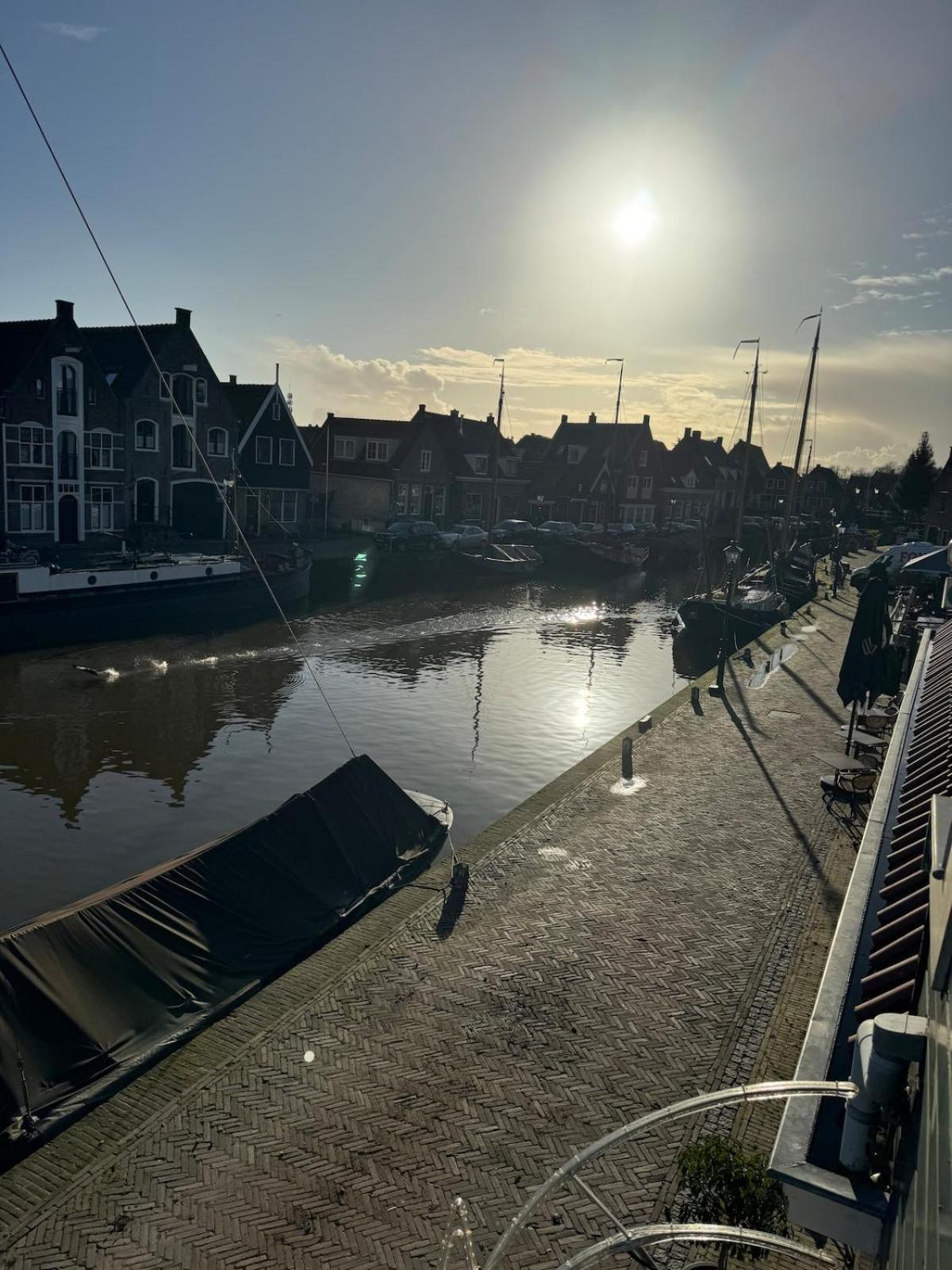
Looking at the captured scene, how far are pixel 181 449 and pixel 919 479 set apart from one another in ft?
265

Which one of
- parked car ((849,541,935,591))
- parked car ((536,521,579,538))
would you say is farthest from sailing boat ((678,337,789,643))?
parked car ((536,521,579,538))

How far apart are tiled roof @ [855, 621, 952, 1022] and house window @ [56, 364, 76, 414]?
134 feet

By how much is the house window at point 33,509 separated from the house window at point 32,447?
1.11 m

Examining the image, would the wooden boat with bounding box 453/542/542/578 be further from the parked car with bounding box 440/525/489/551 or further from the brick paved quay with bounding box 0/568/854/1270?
the brick paved quay with bounding box 0/568/854/1270

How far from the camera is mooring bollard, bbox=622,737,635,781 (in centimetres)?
1803

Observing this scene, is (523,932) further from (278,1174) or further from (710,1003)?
(278,1174)

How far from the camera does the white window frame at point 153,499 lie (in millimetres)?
45812

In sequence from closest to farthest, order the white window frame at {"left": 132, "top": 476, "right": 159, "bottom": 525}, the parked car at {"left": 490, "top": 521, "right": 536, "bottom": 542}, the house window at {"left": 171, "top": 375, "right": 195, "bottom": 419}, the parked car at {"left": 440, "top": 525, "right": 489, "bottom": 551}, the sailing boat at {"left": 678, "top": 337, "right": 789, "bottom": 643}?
1. the sailing boat at {"left": 678, "top": 337, "right": 789, "bottom": 643}
2. the white window frame at {"left": 132, "top": 476, "right": 159, "bottom": 525}
3. the house window at {"left": 171, "top": 375, "right": 195, "bottom": 419}
4. the parked car at {"left": 440, "top": 525, "right": 489, "bottom": 551}
5. the parked car at {"left": 490, "top": 521, "right": 536, "bottom": 542}

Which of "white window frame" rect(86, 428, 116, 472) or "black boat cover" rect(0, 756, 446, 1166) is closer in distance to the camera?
"black boat cover" rect(0, 756, 446, 1166)

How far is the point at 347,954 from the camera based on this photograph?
10.9 metres

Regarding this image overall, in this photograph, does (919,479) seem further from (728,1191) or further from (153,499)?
(728,1191)

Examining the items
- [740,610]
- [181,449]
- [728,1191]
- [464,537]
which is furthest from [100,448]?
[728,1191]

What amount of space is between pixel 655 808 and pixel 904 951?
10.4 meters

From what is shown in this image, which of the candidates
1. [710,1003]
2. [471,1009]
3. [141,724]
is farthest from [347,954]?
[141,724]
